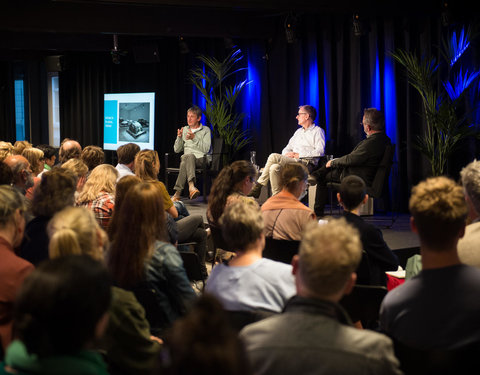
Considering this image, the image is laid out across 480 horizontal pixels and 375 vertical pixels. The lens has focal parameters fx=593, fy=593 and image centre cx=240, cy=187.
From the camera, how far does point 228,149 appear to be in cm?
920

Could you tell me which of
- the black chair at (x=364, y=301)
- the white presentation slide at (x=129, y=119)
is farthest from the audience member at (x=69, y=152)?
the white presentation slide at (x=129, y=119)

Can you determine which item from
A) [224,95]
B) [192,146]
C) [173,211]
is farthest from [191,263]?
[224,95]

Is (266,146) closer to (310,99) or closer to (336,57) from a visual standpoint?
(310,99)

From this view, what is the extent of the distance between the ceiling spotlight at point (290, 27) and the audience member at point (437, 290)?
6190 millimetres

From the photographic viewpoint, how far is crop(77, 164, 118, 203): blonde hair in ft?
13.5

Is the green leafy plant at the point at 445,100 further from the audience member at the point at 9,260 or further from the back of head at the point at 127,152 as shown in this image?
the audience member at the point at 9,260

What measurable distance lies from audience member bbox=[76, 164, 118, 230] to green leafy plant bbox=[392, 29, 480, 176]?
12.7ft

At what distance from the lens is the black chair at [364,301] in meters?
2.47

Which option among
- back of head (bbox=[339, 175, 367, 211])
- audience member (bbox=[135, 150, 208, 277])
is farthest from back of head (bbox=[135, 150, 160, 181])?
back of head (bbox=[339, 175, 367, 211])

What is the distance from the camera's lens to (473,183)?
8.82 feet

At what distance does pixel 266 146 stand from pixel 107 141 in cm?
334

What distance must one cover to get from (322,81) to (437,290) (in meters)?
7.10

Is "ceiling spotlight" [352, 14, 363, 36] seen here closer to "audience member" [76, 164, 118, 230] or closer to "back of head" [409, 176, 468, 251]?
"audience member" [76, 164, 118, 230]

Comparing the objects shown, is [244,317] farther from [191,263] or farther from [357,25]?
[357,25]
